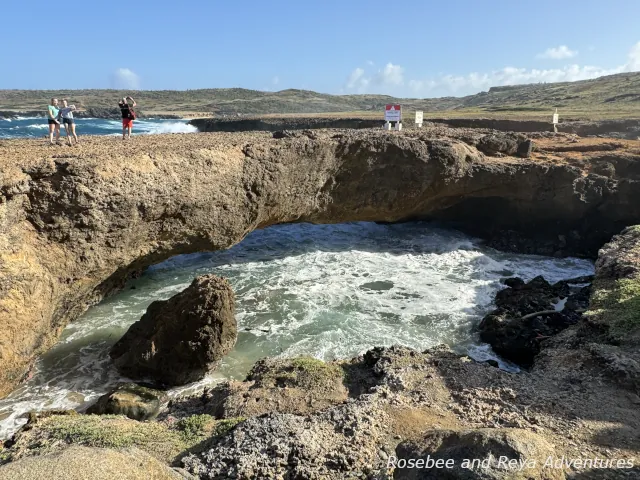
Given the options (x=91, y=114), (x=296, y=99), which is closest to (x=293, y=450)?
(x=91, y=114)

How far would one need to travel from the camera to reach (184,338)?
404 inches

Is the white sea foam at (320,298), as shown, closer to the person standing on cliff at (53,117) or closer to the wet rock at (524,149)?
the wet rock at (524,149)

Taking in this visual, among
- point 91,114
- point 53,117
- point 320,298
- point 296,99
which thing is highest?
point 296,99

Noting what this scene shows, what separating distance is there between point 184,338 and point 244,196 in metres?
4.48

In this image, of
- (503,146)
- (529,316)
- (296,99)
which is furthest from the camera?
(296,99)

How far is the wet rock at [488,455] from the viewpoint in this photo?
432cm

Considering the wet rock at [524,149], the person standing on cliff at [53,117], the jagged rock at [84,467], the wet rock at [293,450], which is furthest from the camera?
the wet rock at [524,149]

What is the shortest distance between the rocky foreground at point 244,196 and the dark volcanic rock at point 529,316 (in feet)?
16.7

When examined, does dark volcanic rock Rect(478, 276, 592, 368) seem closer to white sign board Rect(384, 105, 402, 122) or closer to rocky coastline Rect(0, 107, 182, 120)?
white sign board Rect(384, 105, 402, 122)

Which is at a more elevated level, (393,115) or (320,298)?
(393,115)

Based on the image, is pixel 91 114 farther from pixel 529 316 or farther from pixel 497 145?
pixel 529 316

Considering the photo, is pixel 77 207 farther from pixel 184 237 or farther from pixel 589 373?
pixel 589 373

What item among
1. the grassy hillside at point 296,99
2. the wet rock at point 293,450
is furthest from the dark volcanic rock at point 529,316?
the grassy hillside at point 296,99

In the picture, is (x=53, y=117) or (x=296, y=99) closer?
(x=53, y=117)
